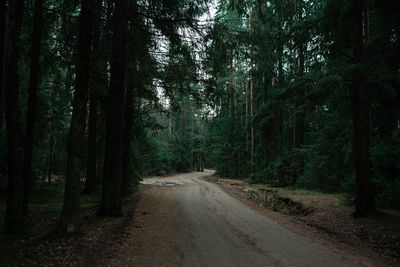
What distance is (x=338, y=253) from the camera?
7.52 metres

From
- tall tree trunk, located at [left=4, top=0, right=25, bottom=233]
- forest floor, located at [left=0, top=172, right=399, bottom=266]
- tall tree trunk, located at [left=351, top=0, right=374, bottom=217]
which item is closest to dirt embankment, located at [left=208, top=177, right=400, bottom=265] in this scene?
forest floor, located at [left=0, top=172, right=399, bottom=266]

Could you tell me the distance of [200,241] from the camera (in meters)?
8.31

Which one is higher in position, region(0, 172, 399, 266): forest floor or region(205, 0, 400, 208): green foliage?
region(205, 0, 400, 208): green foliage

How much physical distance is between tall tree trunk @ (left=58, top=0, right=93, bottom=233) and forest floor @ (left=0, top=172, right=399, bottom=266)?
1.78 feet

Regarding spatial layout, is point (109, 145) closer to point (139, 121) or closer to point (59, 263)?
point (59, 263)

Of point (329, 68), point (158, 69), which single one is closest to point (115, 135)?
point (158, 69)

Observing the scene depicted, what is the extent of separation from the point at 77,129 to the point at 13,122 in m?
1.36

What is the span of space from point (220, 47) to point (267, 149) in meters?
21.8

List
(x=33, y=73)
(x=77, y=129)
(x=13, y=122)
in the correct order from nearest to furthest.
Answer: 1. (x=13, y=122)
2. (x=77, y=129)
3. (x=33, y=73)

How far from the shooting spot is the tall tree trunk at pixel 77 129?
8227mm

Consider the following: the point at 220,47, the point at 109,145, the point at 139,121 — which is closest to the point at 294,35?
the point at 220,47

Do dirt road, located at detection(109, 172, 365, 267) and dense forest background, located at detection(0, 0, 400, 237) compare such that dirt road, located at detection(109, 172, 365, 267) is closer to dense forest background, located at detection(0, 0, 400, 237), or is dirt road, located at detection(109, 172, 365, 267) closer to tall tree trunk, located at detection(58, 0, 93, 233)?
tall tree trunk, located at detection(58, 0, 93, 233)

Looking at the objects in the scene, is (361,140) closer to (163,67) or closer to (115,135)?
(163,67)

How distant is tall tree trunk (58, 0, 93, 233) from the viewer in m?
8.23
